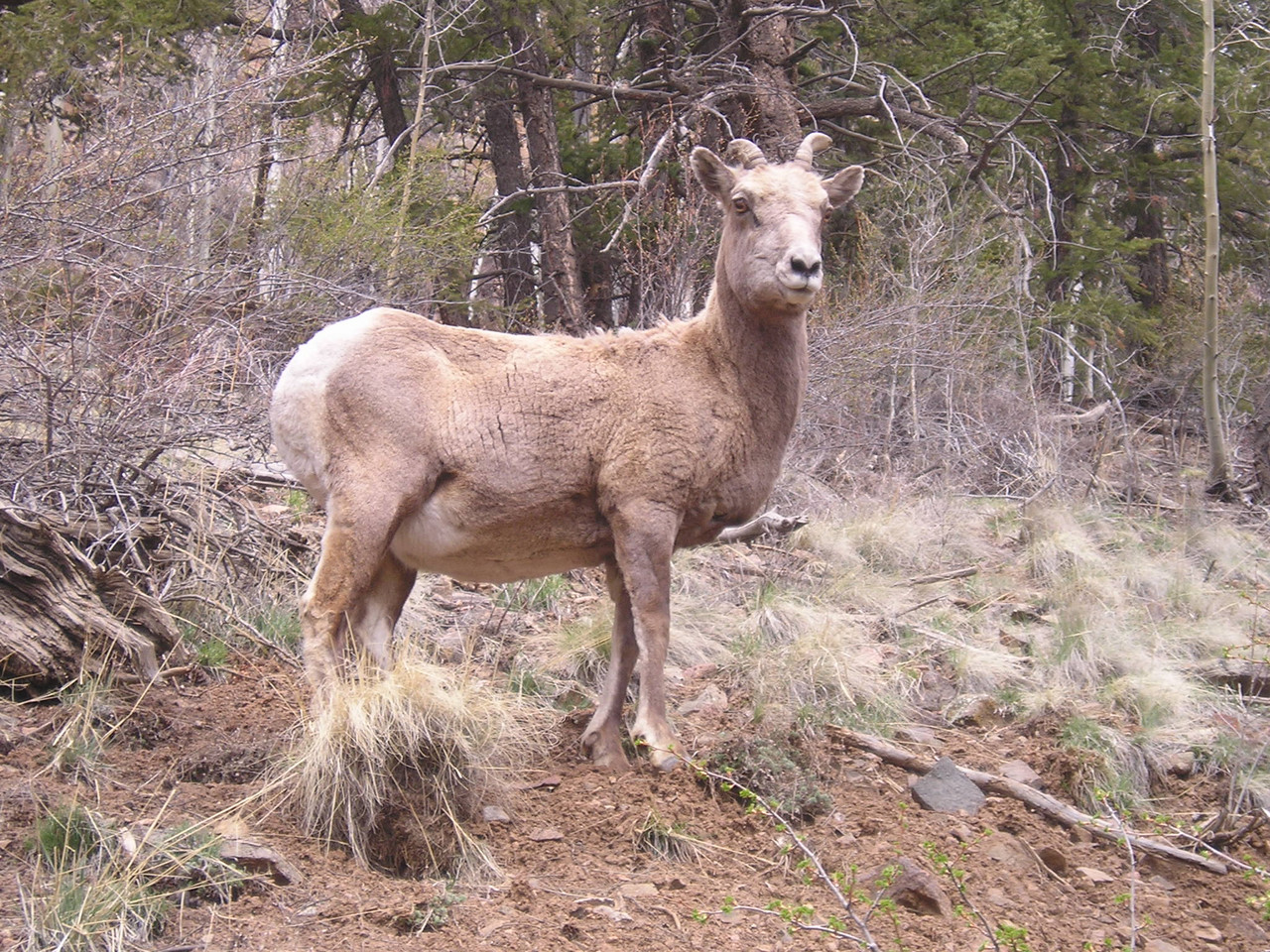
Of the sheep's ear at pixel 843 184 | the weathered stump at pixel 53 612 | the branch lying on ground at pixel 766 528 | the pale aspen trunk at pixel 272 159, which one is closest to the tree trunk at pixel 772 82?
the branch lying on ground at pixel 766 528

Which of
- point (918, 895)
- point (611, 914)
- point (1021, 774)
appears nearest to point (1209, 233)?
point (1021, 774)

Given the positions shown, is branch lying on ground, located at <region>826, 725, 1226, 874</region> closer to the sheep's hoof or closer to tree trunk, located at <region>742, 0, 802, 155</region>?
the sheep's hoof

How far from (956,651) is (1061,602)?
1.43 m

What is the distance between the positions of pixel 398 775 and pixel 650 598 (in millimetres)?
1390

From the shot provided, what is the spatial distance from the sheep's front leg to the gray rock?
1.14m

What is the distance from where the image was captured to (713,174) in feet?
18.3

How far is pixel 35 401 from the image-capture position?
6.05 metres

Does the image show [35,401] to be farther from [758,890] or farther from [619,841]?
[758,890]

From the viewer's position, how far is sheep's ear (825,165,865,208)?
19.0 ft

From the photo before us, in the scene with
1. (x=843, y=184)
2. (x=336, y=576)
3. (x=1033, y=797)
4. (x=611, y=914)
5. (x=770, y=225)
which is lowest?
(x=1033, y=797)

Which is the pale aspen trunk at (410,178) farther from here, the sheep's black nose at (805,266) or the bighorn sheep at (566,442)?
the sheep's black nose at (805,266)

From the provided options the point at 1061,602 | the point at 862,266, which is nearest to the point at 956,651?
the point at 1061,602

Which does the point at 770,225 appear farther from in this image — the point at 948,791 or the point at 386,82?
the point at 386,82

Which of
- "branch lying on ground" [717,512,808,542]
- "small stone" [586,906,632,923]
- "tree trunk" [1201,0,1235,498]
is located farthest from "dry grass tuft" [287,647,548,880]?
"tree trunk" [1201,0,1235,498]
